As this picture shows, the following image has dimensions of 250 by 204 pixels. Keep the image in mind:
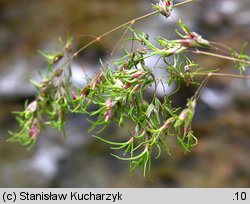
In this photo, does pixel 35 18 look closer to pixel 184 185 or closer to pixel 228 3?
pixel 228 3

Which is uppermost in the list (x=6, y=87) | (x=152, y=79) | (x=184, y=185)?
(x=6, y=87)

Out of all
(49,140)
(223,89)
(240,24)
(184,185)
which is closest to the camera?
(184,185)

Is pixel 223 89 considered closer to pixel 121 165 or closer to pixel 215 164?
pixel 215 164

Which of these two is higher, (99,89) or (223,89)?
(223,89)

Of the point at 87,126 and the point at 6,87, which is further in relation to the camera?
the point at 6,87

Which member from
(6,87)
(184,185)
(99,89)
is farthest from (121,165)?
(99,89)

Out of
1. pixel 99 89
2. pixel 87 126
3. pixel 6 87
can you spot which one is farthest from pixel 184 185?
pixel 99 89

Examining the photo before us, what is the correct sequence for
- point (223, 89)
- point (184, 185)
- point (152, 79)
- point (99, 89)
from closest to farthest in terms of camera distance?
point (152, 79)
point (99, 89)
point (184, 185)
point (223, 89)
